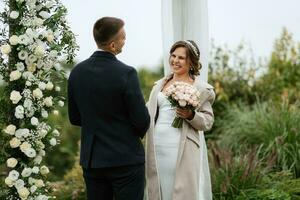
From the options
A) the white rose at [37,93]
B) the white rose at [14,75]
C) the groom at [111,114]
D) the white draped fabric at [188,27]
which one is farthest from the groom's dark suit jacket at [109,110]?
the white draped fabric at [188,27]

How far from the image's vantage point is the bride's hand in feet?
14.6

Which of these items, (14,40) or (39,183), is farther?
(39,183)

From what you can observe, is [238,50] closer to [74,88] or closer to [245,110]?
[245,110]

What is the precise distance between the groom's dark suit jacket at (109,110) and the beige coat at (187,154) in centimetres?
63

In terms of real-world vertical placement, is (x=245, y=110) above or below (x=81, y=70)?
below

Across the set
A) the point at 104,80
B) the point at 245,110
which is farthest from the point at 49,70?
the point at 245,110

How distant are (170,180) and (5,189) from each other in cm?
125

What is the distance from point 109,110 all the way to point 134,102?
18 cm

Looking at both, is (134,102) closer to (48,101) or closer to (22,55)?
(48,101)

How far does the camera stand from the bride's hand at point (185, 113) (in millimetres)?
→ 4461

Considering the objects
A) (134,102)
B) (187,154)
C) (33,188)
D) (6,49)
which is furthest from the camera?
(187,154)

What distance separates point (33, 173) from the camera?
438 cm

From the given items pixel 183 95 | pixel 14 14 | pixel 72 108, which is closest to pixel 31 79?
pixel 72 108

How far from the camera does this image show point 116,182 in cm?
398
